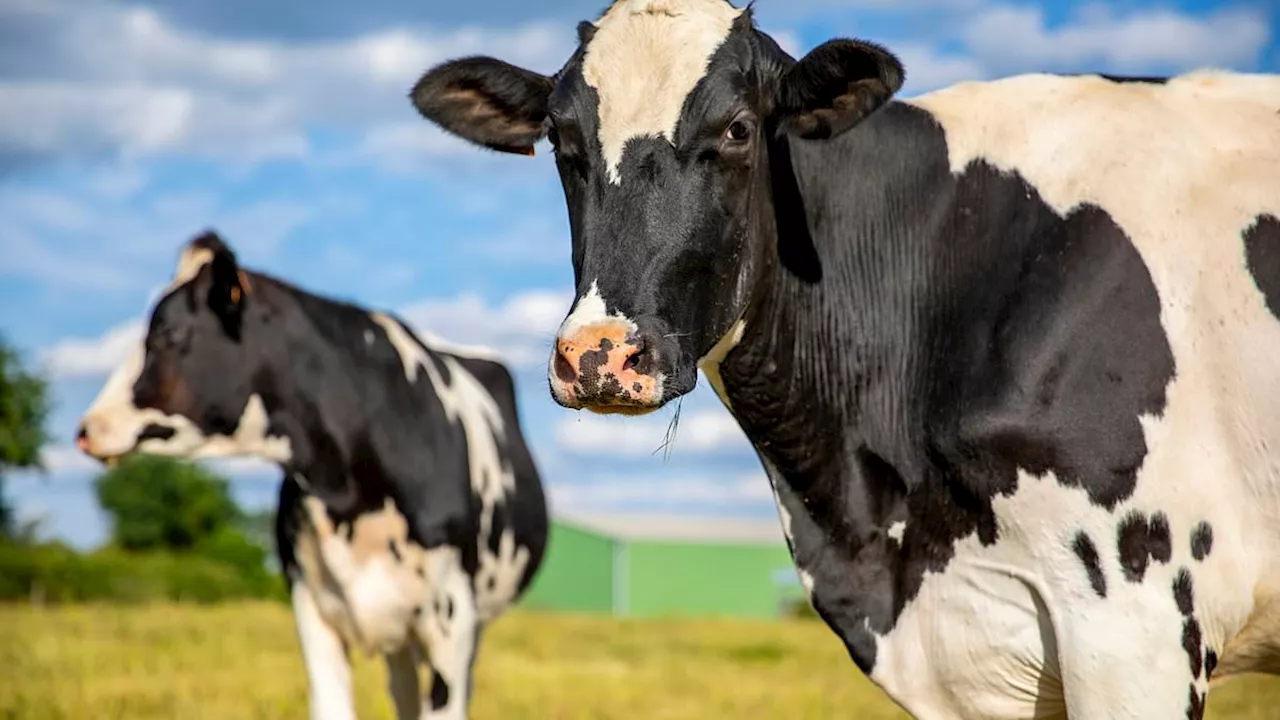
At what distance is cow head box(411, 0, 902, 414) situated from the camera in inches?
147

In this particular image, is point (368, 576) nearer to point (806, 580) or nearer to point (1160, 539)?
point (806, 580)

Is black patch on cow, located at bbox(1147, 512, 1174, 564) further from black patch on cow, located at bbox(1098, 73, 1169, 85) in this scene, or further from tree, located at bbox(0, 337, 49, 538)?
tree, located at bbox(0, 337, 49, 538)

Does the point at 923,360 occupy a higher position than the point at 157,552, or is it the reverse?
the point at 923,360

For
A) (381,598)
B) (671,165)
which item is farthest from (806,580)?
(381,598)

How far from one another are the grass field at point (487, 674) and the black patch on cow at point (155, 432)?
73.7 inches

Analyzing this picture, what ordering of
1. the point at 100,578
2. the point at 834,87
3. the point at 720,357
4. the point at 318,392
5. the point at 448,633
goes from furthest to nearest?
the point at 100,578, the point at 318,392, the point at 448,633, the point at 720,357, the point at 834,87

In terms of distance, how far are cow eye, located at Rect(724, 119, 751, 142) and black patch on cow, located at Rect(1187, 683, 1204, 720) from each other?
1973 mm

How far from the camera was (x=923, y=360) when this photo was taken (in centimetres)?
446

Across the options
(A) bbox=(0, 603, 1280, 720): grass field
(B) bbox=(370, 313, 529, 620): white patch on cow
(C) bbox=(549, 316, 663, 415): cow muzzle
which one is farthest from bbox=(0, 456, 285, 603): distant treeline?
(C) bbox=(549, 316, 663, 415): cow muzzle

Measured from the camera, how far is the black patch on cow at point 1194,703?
3881 millimetres

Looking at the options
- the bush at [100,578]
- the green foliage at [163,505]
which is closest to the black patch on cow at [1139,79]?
the bush at [100,578]

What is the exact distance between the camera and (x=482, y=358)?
12.3 meters

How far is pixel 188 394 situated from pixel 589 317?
6.16 m

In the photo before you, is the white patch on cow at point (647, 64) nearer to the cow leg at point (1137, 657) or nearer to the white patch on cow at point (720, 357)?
the white patch on cow at point (720, 357)
